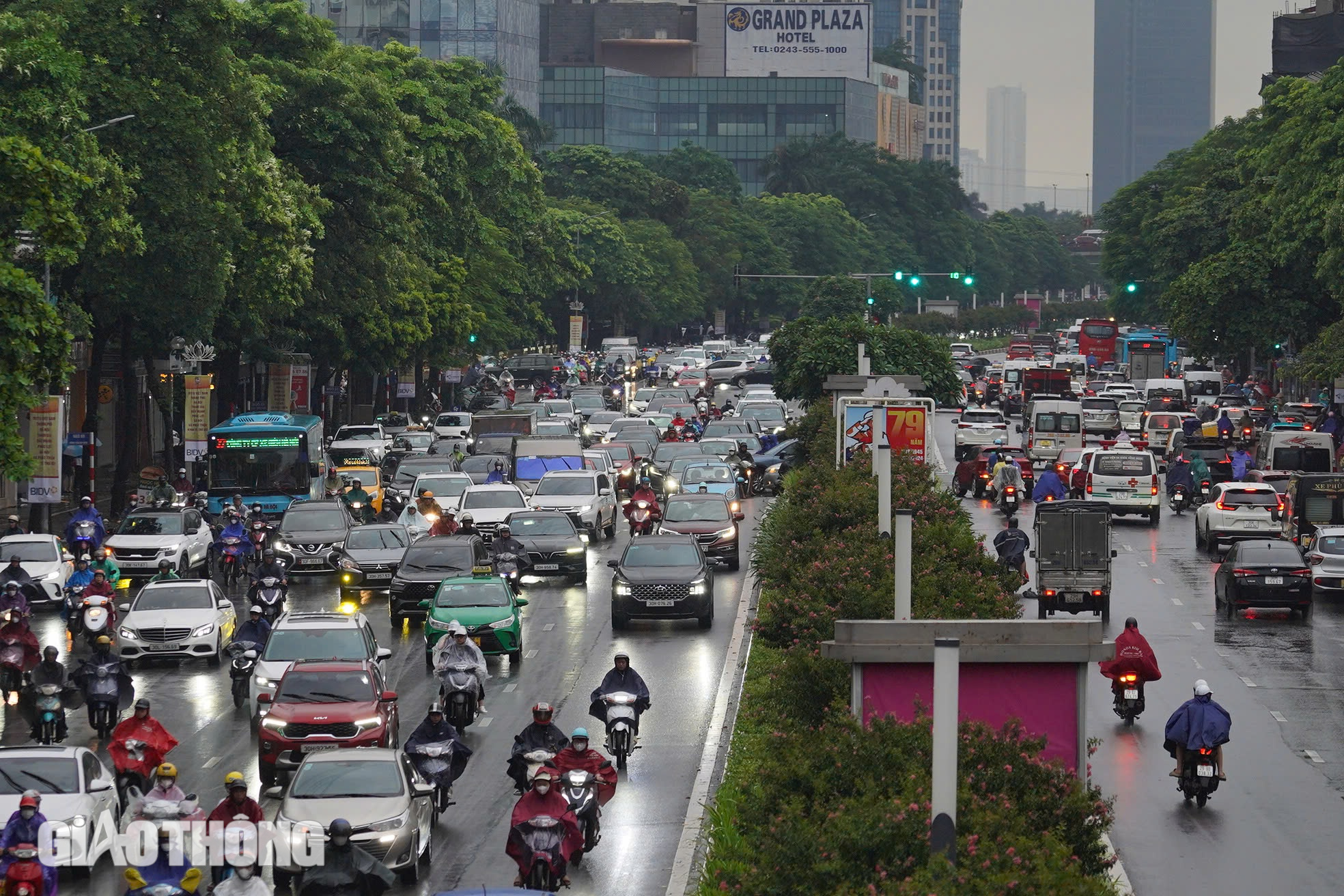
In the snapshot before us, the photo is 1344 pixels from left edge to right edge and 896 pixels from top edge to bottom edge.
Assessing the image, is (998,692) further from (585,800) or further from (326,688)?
(326,688)

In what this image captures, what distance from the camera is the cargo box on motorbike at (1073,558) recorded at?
33375 mm

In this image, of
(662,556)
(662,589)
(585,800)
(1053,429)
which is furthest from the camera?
(1053,429)

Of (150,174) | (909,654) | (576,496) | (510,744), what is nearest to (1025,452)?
(576,496)

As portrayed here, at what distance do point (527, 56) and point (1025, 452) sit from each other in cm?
13284

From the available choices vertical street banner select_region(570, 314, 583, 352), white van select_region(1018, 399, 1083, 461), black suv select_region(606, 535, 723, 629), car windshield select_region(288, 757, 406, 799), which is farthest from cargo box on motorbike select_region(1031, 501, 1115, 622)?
vertical street banner select_region(570, 314, 583, 352)

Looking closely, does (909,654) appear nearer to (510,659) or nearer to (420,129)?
(510,659)

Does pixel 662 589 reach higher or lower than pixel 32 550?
lower

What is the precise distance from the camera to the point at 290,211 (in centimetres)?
5288

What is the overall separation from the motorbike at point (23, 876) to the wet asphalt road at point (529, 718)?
1713 millimetres

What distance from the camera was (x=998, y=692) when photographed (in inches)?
593

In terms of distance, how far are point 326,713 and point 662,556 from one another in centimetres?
1255

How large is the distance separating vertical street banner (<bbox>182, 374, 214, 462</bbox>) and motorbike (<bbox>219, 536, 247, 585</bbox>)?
9684 millimetres

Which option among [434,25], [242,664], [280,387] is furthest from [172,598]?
[434,25]

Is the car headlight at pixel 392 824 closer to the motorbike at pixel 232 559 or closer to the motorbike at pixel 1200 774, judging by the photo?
the motorbike at pixel 1200 774
